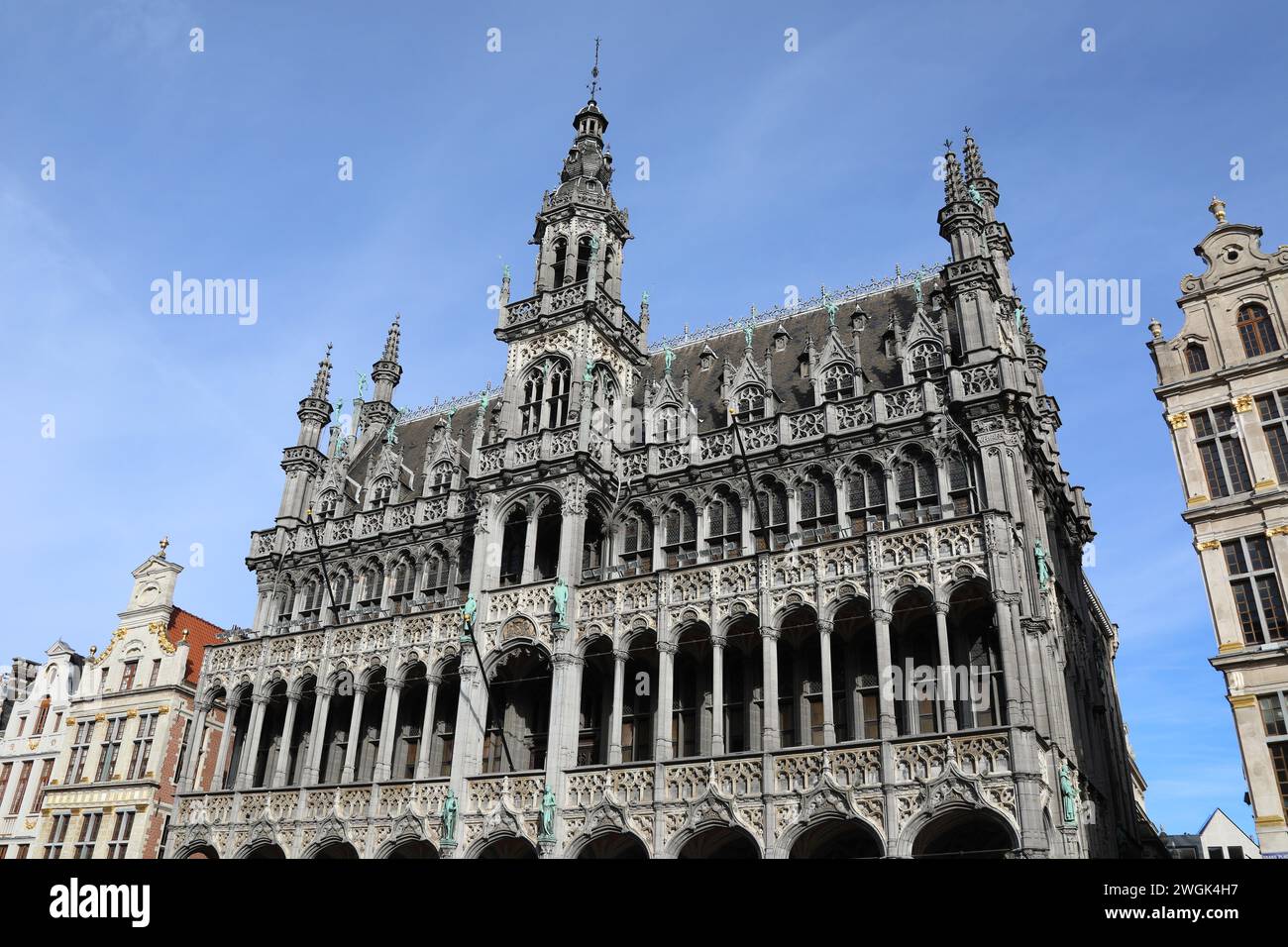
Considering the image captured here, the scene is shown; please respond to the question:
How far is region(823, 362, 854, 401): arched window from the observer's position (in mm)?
34750

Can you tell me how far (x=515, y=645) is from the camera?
3362 cm

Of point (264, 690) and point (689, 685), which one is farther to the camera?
point (264, 690)

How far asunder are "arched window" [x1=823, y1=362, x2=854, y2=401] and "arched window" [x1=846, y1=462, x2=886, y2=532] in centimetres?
324

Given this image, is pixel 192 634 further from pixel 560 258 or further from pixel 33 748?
pixel 560 258

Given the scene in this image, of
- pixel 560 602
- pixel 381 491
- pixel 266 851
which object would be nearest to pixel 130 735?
pixel 266 851

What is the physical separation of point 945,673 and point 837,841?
5535 millimetres

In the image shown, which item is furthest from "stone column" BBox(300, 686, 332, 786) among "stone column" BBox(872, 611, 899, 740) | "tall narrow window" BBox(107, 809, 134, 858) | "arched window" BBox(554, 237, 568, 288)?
"stone column" BBox(872, 611, 899, 740)

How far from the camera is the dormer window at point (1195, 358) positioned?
29.5 m

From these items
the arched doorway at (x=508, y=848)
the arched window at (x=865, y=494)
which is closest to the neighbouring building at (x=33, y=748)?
the arched doorway at (x=508, y=848)
